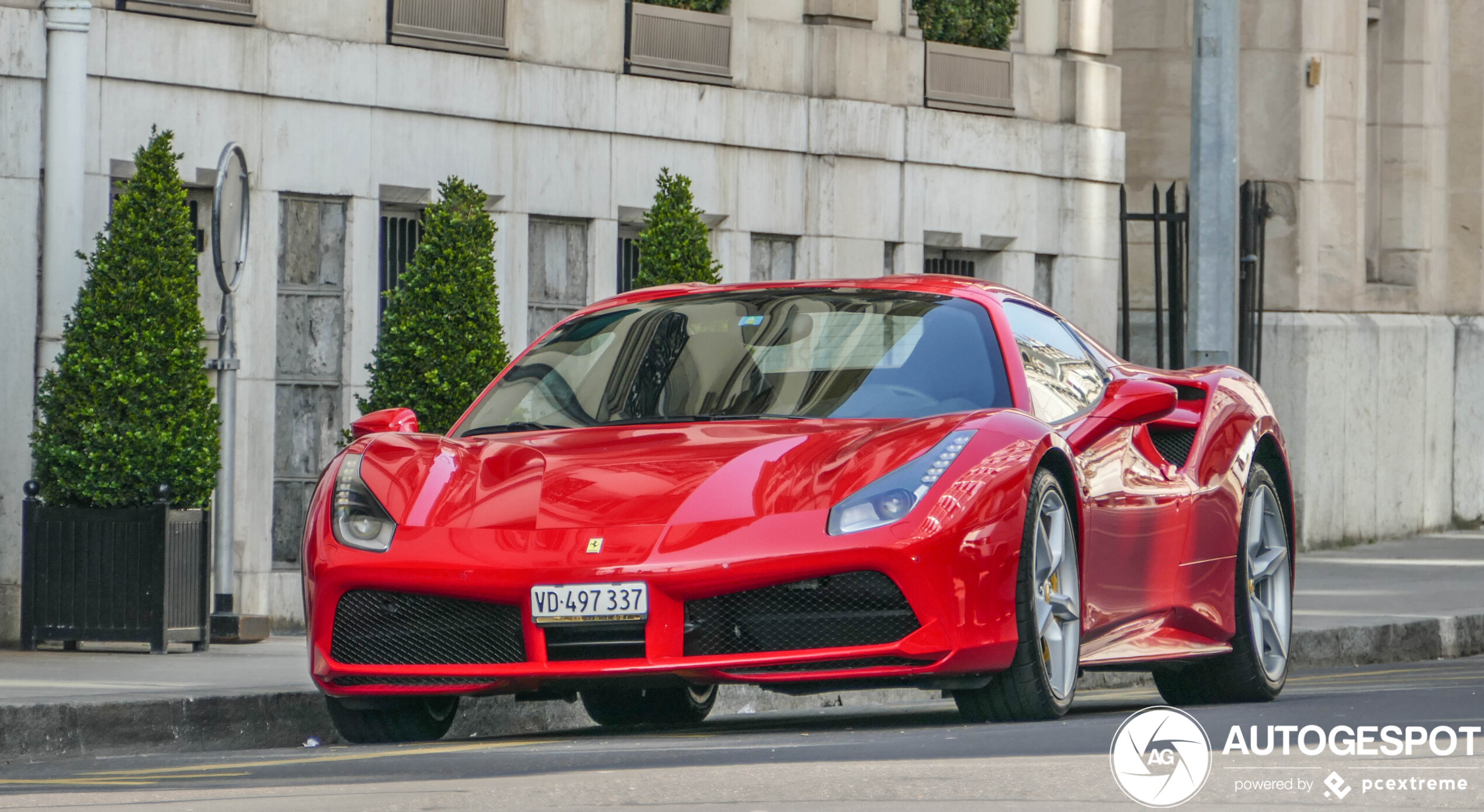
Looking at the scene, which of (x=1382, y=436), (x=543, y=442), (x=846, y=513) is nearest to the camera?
(x=846, y=513)

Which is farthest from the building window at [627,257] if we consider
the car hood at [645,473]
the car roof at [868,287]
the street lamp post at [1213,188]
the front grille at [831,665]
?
the front grille at [831,665]

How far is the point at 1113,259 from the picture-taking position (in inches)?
835

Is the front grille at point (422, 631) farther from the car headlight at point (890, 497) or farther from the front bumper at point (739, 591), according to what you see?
the car headlight at point (890, 497)

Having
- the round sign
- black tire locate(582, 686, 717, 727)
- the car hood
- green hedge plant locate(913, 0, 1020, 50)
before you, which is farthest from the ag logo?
green hedge plant locate(913, 0, 1020, 50)

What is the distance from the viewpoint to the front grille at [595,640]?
6.90m

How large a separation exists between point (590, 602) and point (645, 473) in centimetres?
49

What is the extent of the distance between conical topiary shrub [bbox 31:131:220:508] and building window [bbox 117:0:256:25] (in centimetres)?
188

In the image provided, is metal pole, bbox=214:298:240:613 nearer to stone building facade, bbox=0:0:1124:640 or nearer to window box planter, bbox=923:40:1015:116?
stone building facade, bbox=0:0:1124:640

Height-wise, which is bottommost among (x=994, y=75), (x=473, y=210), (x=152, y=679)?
(x=152, y=679)

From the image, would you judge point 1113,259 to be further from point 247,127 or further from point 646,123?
point 247,127

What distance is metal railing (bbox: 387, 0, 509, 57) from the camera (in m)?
15.5

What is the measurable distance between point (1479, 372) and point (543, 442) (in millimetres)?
19234

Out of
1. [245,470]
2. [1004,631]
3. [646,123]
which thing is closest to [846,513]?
[1004,631]

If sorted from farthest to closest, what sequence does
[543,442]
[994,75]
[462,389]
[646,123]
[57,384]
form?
[994,75] → [646,123] → [462,389] → [57,384] → [543,442]
